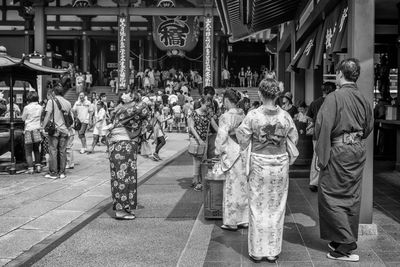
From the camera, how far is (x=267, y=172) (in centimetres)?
471

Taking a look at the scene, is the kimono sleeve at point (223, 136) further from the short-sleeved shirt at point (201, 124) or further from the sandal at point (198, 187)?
the sandal at point (198, 187)

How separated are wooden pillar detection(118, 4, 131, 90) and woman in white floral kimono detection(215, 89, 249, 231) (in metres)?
20.2

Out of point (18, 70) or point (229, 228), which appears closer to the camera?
point (229, 228)

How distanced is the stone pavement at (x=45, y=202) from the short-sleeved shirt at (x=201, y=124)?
5.73 ft

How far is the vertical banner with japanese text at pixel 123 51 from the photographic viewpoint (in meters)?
25.7

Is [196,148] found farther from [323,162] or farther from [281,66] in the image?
[281,66]

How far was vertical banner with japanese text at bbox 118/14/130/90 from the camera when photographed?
2567 cm

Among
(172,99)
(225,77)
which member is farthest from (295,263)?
(225,77)

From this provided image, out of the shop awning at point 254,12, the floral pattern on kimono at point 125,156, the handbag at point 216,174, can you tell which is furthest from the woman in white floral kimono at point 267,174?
the shop awning at point 254,12

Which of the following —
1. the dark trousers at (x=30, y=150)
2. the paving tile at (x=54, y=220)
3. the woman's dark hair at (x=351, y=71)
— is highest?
the woman's dark hair at (x=351, y=71)

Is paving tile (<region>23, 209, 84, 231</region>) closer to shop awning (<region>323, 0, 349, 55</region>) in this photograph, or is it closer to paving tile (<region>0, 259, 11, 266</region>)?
paving tile (<region>0, 259, 11, 266</region>)

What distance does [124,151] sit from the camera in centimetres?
649

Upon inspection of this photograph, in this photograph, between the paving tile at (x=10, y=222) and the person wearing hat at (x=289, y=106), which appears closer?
the paving tile at (x=10, y=222)

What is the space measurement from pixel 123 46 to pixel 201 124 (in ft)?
60.3
